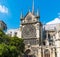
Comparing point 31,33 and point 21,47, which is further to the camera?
point 31,33

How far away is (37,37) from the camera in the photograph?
356 feet

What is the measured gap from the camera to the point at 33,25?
11138 cm

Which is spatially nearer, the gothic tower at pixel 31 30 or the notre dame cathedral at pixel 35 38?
the notre dame cathedral at pixel 35 38

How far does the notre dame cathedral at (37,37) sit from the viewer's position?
4094 inches

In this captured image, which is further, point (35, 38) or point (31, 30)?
point (31, 30)

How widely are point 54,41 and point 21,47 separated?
21.9 metres

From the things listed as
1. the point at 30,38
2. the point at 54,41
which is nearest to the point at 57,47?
the point at 54,41

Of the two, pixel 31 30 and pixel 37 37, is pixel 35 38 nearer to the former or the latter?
pixel 37 37

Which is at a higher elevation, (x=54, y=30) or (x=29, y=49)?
(x=54, y=30)

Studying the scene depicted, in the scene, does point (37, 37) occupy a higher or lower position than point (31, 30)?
lower

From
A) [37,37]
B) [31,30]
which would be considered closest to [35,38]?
[37,37]

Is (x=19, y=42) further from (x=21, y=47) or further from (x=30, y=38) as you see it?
(x=30, y=38)

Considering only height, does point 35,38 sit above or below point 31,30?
below

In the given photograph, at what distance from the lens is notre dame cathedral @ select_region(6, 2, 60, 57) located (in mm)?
104000
